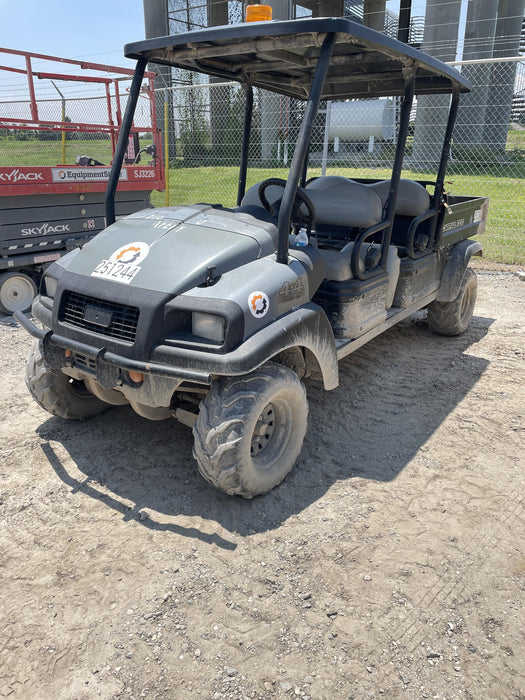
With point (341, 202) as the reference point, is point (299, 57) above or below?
above

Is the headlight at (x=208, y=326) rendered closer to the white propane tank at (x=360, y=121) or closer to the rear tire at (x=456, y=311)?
the rear tire at (x=456, y=311)

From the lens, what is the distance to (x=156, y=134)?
880 cm

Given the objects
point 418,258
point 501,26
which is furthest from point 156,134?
point 501,26

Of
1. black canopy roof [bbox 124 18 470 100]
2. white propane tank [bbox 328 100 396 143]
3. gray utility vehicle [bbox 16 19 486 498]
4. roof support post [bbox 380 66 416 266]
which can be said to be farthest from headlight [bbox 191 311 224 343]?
white propane tank [bbox 328 100 396 143]

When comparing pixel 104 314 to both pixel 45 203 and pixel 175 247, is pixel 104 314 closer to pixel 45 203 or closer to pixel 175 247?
pixel 175 247

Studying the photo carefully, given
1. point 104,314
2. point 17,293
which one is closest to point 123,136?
point 104,314

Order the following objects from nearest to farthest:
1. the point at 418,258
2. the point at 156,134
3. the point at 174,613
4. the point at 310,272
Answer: the point at 174,613 → the point at 310,272 → the point at 418,258 → the point at 156,134

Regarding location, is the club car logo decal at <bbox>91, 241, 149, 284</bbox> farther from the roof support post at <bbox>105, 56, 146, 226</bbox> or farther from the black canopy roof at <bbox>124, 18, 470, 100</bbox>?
the black canopy roof at <bbox>124, 18, 470, 100</bbox>

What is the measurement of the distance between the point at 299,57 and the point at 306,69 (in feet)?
1.38

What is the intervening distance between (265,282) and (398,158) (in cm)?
182

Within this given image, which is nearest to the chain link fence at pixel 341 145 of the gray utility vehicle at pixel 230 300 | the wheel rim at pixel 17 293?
the wheel rim at pixel 17 293

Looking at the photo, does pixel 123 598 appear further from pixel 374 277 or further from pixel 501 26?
pixel 501 26

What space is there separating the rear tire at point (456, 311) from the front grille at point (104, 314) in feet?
12.3

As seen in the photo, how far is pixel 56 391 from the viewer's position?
370cm
